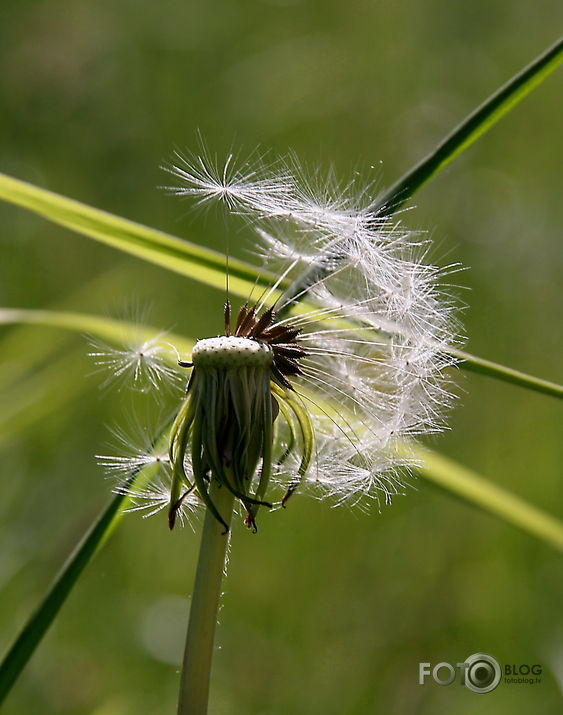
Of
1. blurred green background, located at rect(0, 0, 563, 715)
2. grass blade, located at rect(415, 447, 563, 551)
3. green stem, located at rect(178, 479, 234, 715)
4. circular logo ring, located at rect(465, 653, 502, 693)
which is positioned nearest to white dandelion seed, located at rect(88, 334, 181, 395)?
blurred green background, located at rect(0, 0, 563, 715)

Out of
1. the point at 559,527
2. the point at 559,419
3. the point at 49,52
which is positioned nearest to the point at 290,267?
the point at 559,527

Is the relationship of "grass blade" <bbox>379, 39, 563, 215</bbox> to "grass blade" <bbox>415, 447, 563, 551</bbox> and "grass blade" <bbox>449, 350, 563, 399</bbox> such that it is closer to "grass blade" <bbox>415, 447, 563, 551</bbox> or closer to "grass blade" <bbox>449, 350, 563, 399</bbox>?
"grass blade" <bbox>449, 350, 563, 399</bbox>

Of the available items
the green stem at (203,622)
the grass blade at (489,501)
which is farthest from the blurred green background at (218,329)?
the grass blade at (489,501)

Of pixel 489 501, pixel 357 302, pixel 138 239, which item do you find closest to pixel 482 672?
pixel 489 501

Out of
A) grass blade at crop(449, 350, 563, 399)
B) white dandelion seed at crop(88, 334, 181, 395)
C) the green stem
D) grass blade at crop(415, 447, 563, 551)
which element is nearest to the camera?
the green stem

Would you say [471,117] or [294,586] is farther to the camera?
[294,586]

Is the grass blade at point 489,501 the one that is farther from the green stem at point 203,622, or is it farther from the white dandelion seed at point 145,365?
the green stem at point 203,622

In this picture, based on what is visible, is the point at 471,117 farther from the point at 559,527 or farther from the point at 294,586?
the point at 294,586
